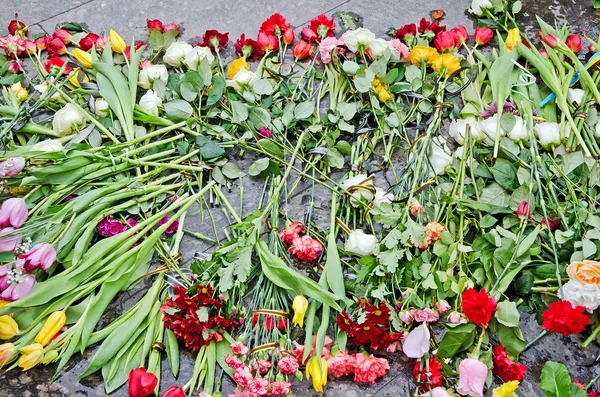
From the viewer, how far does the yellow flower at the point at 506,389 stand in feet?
3.90

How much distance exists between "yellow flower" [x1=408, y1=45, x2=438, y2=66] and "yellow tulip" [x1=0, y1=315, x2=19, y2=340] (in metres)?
1.30

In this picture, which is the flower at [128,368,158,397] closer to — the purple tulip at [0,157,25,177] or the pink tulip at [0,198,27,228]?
the pink tulip at [0,198,27,228]

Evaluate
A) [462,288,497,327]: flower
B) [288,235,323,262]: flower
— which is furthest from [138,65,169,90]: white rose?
[462,288,497,327]: flower

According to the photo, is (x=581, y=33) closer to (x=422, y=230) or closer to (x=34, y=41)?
(x=422, y=230)

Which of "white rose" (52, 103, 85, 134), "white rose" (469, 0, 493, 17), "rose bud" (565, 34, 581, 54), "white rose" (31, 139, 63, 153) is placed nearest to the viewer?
"white rose" (31, 139, 63, 153)

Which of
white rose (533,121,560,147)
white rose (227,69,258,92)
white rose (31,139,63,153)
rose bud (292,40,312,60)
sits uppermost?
rose bud (292,40,312,60)

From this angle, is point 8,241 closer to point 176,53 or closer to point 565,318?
point 176,53

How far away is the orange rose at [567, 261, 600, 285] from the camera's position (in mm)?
1316

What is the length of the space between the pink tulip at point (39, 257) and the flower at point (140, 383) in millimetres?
316

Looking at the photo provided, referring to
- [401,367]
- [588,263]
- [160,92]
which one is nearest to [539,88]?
[588,263]

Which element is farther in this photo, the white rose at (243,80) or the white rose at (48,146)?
the white rose at (243,80)

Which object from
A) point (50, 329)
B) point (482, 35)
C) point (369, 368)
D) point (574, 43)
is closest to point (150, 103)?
point (50, 329)

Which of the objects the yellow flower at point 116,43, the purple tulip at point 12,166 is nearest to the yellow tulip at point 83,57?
the yellow flower at point 116,43

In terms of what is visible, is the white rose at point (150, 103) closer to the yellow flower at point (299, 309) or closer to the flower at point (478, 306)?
the yellow flower at point (299, 309)
